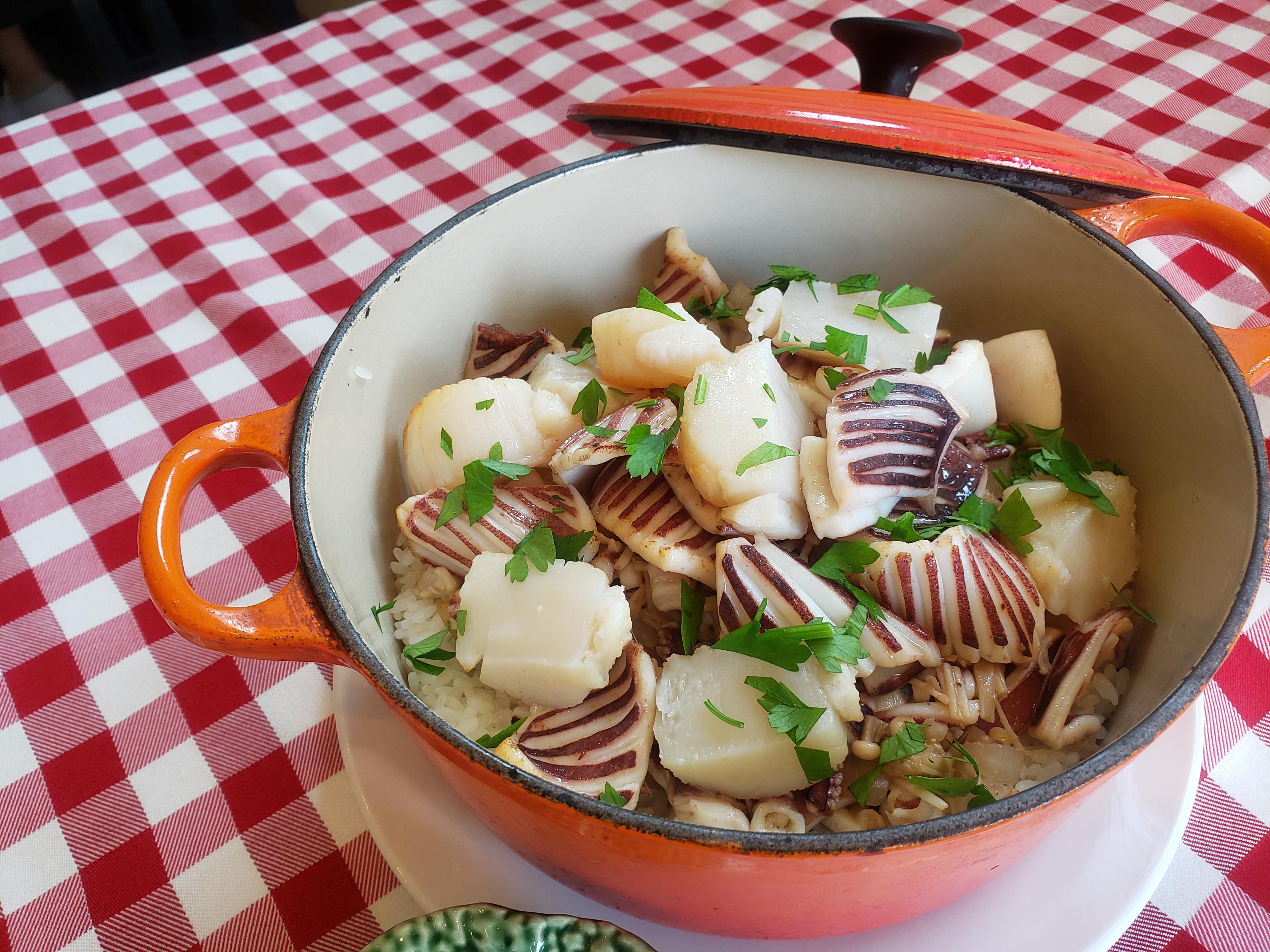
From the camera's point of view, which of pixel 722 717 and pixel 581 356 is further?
pixel 581 356

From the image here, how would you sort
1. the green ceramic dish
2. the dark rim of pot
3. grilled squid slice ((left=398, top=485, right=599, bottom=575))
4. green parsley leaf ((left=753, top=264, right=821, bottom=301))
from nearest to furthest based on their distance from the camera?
the dark rim of pot
the green ceramic dish
grilled squid slice ((left=398, top=485, right=599, bottom=575))
green parsley leaf ((left=753, top=264, right=821, bottom=301))

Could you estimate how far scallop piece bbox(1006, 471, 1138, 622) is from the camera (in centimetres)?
89

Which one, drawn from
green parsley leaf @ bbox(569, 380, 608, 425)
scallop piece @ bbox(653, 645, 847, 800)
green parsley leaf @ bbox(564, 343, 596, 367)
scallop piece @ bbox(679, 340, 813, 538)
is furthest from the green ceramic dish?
green parsley leaf @ bbox(564, 343, 596, 367)

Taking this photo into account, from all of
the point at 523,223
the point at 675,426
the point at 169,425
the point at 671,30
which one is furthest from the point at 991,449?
the point at 671,30

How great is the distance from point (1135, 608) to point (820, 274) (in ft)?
1.89

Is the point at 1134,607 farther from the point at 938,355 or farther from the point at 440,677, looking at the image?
the point at 440,677

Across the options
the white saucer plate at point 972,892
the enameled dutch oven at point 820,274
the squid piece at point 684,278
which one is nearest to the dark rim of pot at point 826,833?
the enameled dutch oven at point 820,274

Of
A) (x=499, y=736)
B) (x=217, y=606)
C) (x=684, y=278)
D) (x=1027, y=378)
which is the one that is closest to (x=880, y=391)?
(x=1027, y=378)

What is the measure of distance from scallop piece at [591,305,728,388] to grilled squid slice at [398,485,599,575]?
0.15m

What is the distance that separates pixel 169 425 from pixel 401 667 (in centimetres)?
75

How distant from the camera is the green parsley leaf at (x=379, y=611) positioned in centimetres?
91

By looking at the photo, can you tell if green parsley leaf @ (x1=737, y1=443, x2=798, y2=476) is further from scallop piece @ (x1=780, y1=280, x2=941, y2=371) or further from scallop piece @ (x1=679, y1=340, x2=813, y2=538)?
scallop piece @ (x1=780, y1=280, x2=941, y2=371)

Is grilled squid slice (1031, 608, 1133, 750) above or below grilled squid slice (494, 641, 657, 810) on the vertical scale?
below

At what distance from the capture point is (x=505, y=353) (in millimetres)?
1084
